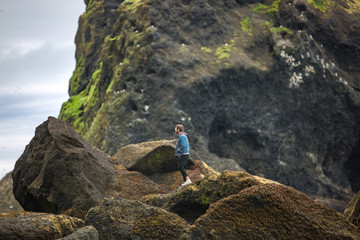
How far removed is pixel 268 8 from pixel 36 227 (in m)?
43.0

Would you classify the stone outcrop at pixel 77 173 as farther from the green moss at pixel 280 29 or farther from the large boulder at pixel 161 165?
the green moss at pixel 280 29

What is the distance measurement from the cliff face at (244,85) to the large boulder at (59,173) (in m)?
19.6

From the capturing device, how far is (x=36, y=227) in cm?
976

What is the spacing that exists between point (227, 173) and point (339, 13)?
142ft

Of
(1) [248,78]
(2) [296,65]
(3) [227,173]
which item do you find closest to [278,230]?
(3) [227,173]

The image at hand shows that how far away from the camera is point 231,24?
44906mm

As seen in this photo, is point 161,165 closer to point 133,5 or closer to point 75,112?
point 133,5

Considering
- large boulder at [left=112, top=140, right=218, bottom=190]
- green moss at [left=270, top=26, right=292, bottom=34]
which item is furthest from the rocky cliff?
green moss at [left=270, top=26, right=292, bottom=34]

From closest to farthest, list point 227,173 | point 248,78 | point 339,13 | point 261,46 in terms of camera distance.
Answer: point 227,173, point 248,78, point 261,46, point 339,13

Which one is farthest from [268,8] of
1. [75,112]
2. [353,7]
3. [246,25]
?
[75,112]

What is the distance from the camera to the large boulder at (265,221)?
878 centimetres

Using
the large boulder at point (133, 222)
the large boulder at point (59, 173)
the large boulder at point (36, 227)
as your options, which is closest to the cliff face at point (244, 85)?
the large boulder at point (59, 173)

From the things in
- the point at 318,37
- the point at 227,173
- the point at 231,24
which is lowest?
the point at 227,173

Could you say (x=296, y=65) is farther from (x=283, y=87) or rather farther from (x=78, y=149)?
(x=78, y=149)
